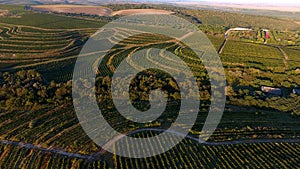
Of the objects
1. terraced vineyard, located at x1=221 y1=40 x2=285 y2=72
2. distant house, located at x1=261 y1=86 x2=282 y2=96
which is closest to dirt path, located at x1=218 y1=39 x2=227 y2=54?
terraced vineyard, located at x1=221 y1=40 x2=285 y2=72

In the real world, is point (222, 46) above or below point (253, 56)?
above

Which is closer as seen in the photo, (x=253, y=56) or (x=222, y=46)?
(x=253, y=56)

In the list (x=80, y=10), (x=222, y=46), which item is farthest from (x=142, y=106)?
(x=80, y=10)

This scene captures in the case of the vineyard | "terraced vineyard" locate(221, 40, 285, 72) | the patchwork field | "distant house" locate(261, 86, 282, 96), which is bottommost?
the vineyard

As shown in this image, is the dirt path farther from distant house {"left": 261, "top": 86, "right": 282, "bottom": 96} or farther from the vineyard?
the vineyard

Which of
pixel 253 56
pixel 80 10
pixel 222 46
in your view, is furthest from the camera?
pixel 80 10

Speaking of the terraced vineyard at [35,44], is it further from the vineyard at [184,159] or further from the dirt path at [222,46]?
the dirt path at [222,46]

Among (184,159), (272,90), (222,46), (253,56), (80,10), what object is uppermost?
(80,10)

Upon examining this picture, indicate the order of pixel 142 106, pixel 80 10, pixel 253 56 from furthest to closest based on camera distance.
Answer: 1. pixel 80 10
2. pixel 253 56
3. pixel 142 106

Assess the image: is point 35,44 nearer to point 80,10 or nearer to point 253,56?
point 253,56

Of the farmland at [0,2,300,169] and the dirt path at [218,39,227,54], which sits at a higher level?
the dirt path at [218,39,227,54]
